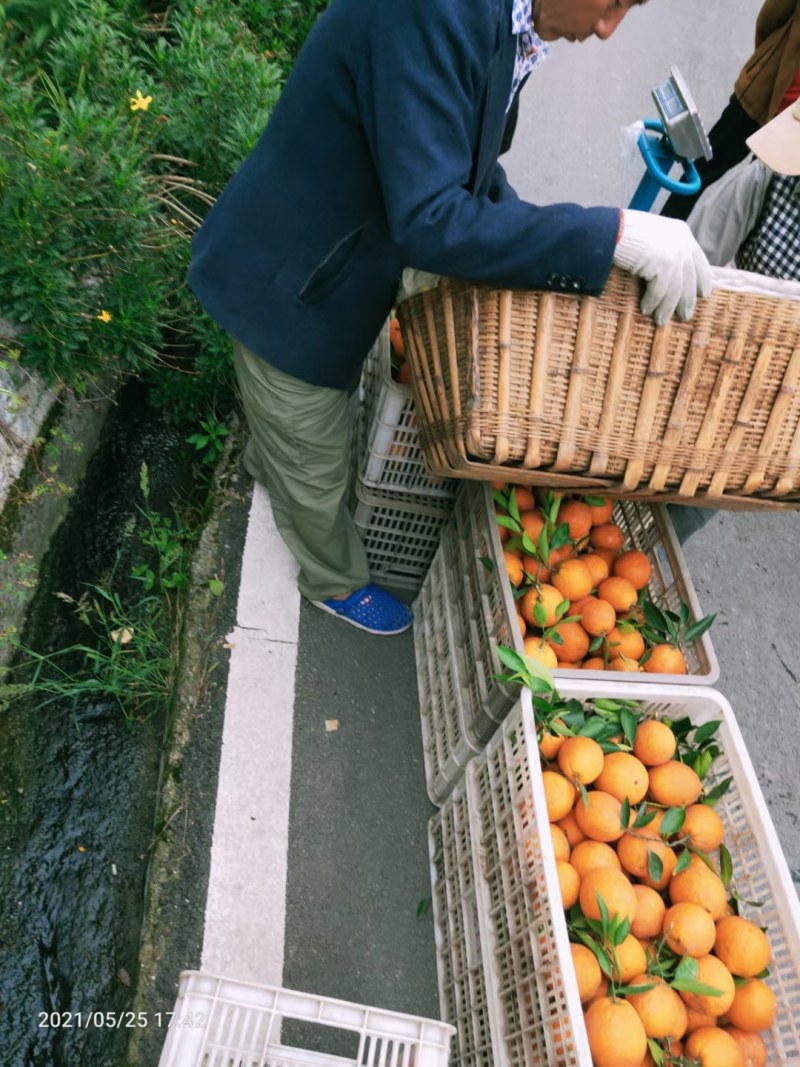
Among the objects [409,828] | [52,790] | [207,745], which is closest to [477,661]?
[409,828]

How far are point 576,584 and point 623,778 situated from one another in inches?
20.9

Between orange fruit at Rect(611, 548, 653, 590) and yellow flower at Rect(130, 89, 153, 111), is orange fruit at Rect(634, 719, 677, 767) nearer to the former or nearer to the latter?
orange fruit at Rect(611, 548, 653, 590)

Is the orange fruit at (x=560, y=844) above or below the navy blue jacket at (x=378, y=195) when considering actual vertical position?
below

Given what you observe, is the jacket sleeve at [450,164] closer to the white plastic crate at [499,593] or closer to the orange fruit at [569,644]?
the white plastic crate at [499,593]

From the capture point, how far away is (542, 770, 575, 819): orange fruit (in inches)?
67.8

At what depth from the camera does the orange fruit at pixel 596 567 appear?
2.19m

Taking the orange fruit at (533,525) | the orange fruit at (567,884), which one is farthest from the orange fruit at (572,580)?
the orange fruit at (567,884)

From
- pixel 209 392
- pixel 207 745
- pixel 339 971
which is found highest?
pixel 209 392

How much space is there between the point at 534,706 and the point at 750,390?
0.82 meters

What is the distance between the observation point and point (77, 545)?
2684 millimetres

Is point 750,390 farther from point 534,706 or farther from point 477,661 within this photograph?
point 477,661

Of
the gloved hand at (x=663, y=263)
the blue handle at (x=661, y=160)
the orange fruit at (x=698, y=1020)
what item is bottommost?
the orange fruit at (x=698, y=1020)

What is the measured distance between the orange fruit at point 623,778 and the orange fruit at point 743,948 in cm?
31
